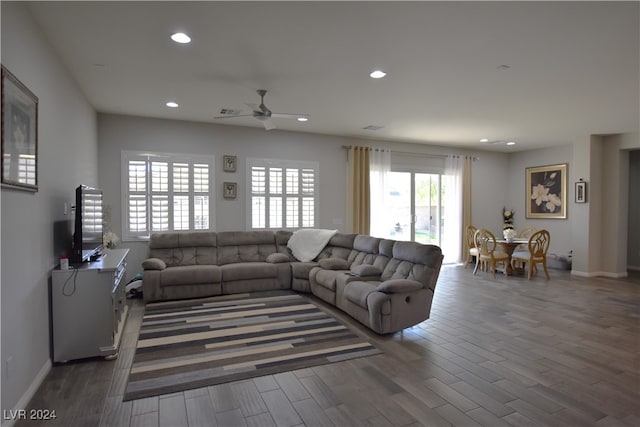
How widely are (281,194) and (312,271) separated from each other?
2.04 metres

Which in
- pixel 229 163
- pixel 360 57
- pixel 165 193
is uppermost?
pixel 360 57

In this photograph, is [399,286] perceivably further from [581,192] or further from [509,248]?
[581,192]

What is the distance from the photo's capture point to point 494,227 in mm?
9266

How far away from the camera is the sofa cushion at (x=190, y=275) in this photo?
16.5ft

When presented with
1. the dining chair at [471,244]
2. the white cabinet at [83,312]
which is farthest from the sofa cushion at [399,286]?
the dining chair at [471,244]

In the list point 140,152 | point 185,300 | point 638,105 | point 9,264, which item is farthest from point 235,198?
point 638,105

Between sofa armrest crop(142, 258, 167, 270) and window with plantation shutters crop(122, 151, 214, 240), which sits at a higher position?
window with plantation shutters crop(122, 151, 214, 240)

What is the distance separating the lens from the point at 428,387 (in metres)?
2.69

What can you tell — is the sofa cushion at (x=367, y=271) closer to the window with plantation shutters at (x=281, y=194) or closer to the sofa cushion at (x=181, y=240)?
the sofa cushion at (x=181, y=240)

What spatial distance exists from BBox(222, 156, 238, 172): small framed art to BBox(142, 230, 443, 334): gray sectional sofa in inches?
45.5

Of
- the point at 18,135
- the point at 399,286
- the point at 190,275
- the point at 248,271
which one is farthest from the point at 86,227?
the point at 399,286

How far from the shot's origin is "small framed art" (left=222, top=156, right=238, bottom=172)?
21.0 feet

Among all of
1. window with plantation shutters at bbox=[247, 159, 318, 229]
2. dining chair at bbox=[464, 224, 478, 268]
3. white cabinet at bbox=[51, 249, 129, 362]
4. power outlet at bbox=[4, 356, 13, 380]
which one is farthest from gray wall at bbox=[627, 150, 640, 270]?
power outlet at bbox=[4, 356, 13, 380]

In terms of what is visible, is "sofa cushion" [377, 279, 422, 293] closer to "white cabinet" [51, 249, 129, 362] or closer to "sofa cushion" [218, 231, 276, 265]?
"white cabinet" [51, 249, 129, 362]
